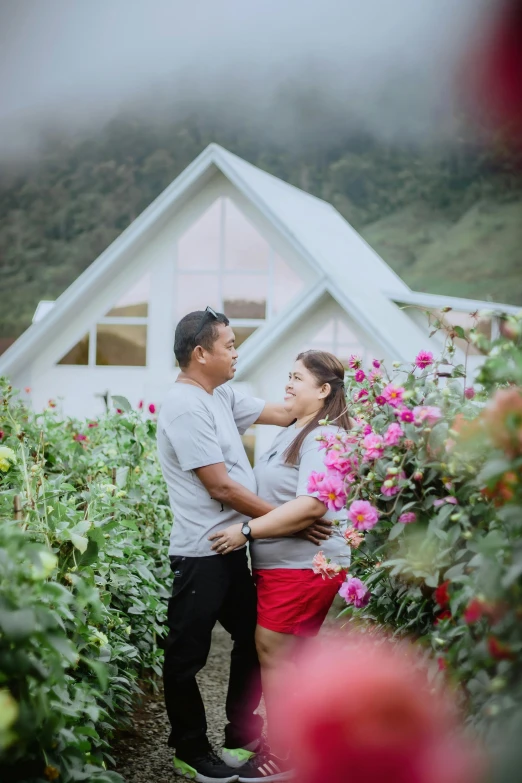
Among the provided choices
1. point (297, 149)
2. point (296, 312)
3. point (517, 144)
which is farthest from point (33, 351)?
point (297, 149)

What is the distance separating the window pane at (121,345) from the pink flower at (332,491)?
9825mm

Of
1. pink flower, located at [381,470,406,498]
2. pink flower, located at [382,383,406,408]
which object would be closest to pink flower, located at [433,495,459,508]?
pink flower, located at [381,470,406,498]

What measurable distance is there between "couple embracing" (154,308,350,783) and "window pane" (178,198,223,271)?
8.61 m

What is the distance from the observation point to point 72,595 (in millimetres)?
1884

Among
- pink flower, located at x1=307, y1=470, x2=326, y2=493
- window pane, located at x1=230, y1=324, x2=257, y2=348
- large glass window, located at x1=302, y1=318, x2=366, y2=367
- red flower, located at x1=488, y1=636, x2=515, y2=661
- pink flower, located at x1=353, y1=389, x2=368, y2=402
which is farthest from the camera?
window pane, located at x1=230, y1=324, x2=257, y2=348

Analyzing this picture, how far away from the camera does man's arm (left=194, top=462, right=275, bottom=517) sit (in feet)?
9.48

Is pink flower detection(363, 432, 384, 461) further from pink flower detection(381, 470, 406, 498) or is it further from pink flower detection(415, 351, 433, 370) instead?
pink flower detection(415, 351, 433, 370)

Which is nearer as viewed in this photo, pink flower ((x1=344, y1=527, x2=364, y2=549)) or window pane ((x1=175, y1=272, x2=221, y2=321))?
pink flower ((x1=344, y1=527, x2=364, y2=549))

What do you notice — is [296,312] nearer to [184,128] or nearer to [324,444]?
[324,444]

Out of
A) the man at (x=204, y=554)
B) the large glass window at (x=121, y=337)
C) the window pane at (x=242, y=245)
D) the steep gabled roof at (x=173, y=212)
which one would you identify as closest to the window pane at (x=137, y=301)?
the large glass window at (x=121, y=337)

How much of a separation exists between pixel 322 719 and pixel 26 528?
1.72m

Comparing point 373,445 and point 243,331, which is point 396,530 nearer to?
point 373,445

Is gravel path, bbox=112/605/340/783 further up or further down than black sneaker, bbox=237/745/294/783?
further down

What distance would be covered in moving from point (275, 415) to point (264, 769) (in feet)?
4.41
